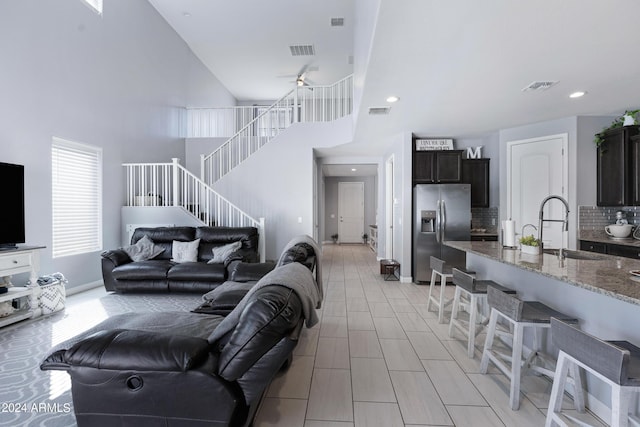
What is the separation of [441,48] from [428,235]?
3.43 meters

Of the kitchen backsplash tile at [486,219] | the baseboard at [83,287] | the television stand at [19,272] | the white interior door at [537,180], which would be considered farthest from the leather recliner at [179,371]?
the kitchen backsplash tile at [486,219]

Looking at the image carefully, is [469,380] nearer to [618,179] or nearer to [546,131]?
[618,179]

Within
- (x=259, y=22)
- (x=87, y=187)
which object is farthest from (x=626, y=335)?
(x=259, y=22)

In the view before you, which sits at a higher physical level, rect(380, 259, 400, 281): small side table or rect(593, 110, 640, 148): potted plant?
rect(593, 110, 640, 148): potted plant

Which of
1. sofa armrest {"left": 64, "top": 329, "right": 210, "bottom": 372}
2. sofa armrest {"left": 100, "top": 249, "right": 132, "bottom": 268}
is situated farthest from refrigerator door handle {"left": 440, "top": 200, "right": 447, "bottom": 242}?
sofa armrest {"left": 100, "top": 249, "right": 132, "bottom": 268}

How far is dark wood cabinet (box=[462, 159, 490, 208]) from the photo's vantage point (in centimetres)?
588

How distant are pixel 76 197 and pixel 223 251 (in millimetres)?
2313

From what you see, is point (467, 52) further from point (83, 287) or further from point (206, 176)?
point (206, 176)

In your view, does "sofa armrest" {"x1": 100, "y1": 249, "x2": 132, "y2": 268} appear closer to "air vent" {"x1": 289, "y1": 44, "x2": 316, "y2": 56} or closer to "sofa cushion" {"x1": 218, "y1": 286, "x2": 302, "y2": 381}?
"sofa cushion" {"x1": 218, "y1": 286, "x2": 302, "y2": 381}

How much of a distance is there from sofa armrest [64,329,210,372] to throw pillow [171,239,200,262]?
137 inches

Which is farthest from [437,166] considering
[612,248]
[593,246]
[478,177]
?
[612,248]

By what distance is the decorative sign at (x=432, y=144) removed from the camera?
571 cm

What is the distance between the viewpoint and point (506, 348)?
2.88 meters

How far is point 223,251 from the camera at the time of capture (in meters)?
4.91
